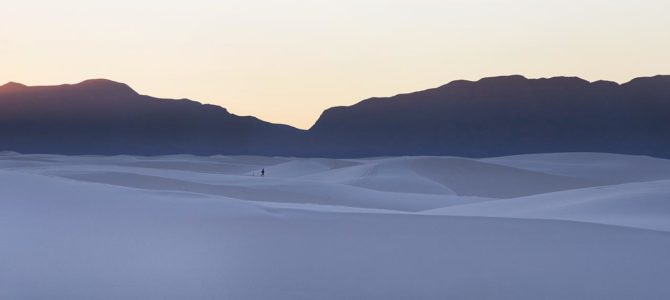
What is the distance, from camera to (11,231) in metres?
7.25

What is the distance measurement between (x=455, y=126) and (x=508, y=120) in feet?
30.9

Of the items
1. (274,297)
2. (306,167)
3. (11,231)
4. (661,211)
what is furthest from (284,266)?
(306,167)

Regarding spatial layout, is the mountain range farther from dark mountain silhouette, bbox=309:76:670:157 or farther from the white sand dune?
the white sand dune

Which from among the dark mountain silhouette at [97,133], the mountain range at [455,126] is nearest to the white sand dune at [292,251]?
the mountain range at [455,126]

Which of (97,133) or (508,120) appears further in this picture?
(97,133)

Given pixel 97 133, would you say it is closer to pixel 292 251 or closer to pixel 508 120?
pixel 508 120

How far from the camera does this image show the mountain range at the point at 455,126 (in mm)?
168125

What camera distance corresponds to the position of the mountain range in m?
168

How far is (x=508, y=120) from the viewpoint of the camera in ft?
571

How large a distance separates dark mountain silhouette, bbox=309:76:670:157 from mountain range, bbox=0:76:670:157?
0.17 m

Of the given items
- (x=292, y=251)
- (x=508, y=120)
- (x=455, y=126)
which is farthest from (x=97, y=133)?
(x=292, y=251)

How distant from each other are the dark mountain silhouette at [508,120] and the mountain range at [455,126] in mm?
170

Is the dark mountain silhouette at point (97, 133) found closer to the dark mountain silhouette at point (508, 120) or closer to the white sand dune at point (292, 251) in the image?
the dark mountain silhouette at point (508, 120)

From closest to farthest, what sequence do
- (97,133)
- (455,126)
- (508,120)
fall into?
(455,126) → (508,120) → (97,133)
